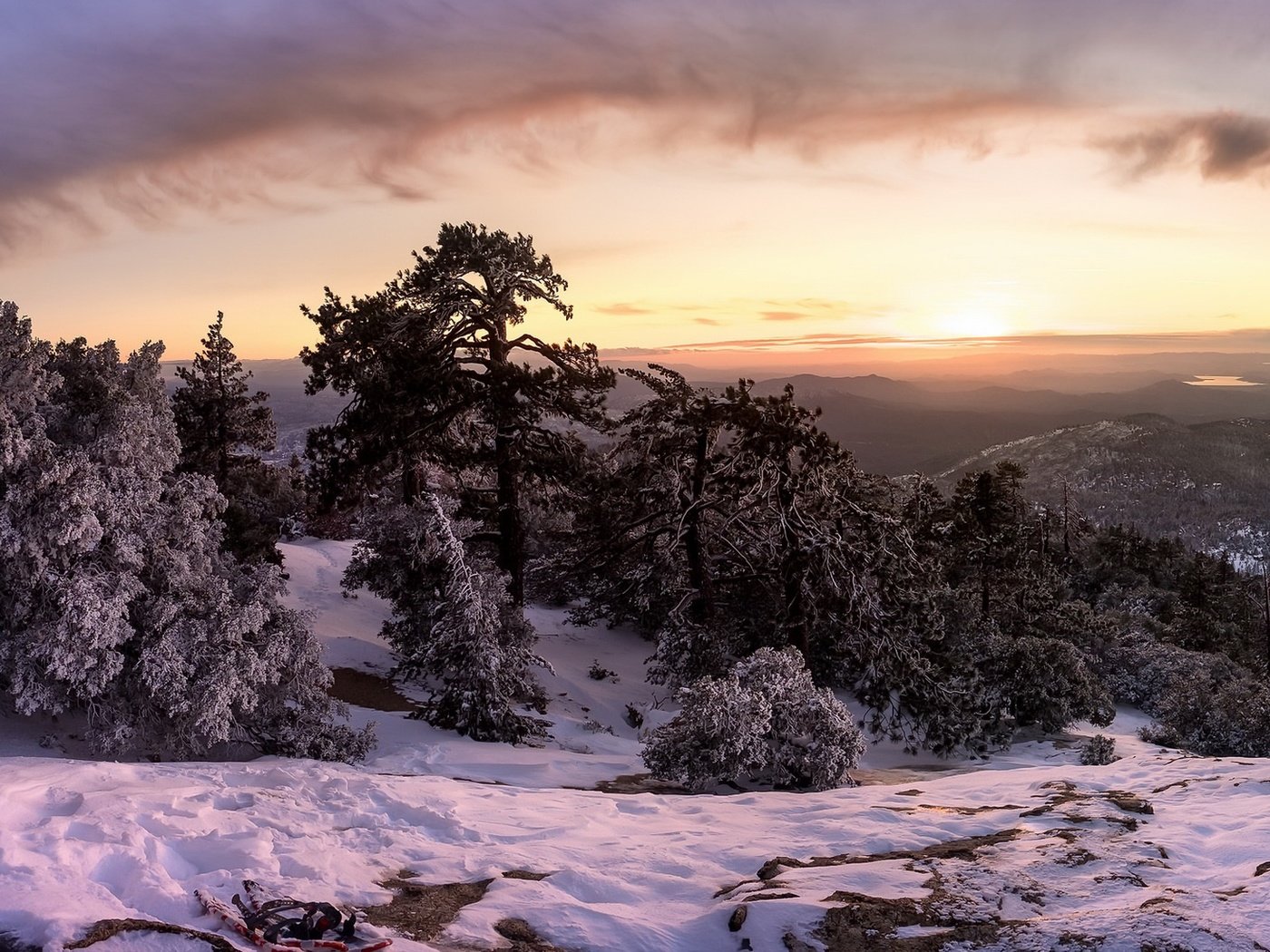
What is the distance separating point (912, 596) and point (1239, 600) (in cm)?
6178

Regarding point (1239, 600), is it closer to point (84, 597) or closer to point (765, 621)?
point (765, 621)

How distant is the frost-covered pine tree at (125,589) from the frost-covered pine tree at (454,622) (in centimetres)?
272

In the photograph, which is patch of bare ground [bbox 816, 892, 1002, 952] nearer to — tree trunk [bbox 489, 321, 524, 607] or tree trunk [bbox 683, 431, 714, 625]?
tree trunk [bbox 489, 321, 524, 607]

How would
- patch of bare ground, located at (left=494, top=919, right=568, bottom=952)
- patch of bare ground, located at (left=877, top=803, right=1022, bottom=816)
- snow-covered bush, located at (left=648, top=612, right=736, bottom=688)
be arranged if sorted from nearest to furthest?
patch of bare ground, located at (left=494, top=919, right=568, bottom=952)
patch of bare ground, located at (left=877, top=803, right=1022, bottom=816)
snow-covered bush, located at (left=648, top=612, right=736, bottom=688)

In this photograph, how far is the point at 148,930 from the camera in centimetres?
503

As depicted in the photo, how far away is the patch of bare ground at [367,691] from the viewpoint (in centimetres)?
1645

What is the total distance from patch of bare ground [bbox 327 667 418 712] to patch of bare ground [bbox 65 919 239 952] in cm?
1116

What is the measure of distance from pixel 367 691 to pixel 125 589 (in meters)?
7.35

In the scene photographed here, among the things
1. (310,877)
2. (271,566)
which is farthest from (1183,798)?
(271,566)

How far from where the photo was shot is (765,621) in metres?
19.9

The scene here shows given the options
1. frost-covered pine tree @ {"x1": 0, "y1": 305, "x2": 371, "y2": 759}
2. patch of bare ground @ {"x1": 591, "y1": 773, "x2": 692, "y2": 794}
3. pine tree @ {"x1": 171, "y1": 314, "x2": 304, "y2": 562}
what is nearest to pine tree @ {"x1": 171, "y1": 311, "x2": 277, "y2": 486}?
pine tree @ {"x1": 171, "y1": 314, "x2": 304, "y2": 562}

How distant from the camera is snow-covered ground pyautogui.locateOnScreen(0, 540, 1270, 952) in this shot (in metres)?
5.94

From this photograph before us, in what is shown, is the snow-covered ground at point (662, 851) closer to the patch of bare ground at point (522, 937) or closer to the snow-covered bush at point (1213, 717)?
the patch of bare ground at point (522, 937)

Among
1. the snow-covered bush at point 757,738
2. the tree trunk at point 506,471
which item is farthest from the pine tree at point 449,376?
the snow-covered bush at point 757,738
